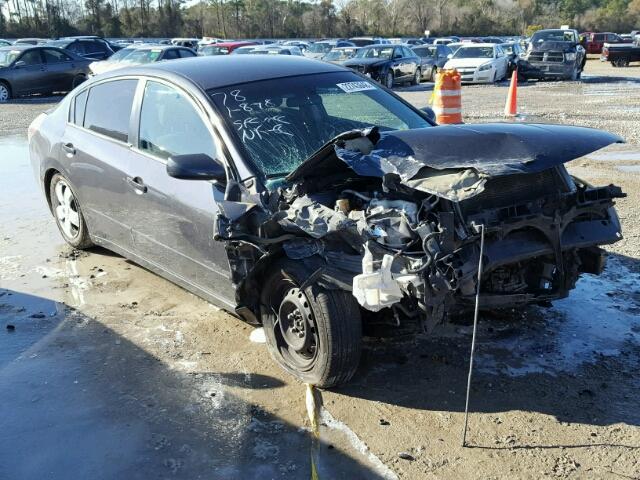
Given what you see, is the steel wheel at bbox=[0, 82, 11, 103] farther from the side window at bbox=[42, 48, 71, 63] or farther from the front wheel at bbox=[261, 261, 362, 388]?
the front wheel at bbox=[261, 261, 362, 388]

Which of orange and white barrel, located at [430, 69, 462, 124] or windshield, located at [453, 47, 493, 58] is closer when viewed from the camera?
orange and white barrel, located at [430, 69, 462, 124]

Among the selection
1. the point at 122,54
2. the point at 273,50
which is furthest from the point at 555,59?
the point at 122,54

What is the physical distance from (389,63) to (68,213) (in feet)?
58.8

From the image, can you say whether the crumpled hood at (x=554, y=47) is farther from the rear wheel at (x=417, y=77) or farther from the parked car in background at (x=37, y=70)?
the parked car in background at (x=37, y=70)

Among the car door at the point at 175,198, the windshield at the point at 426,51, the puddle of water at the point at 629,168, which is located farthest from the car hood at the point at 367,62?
the car door at the point at 175,198

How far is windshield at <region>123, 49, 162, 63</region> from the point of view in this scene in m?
19.5

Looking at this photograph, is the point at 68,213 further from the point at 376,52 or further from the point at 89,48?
the point at 89,48

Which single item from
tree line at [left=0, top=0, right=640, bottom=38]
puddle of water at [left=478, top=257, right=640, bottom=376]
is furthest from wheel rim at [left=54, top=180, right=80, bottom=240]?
tree line at [left=0, top=0, right=640, bottom=38]

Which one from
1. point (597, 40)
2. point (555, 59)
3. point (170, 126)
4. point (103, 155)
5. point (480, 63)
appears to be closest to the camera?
point (170, 126)

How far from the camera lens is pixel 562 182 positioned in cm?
377

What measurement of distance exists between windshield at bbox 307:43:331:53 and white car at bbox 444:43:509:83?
7.48 meters

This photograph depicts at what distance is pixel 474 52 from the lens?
81.8ft

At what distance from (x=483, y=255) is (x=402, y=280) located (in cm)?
Result: 50

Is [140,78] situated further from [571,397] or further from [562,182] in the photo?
[571,397]
